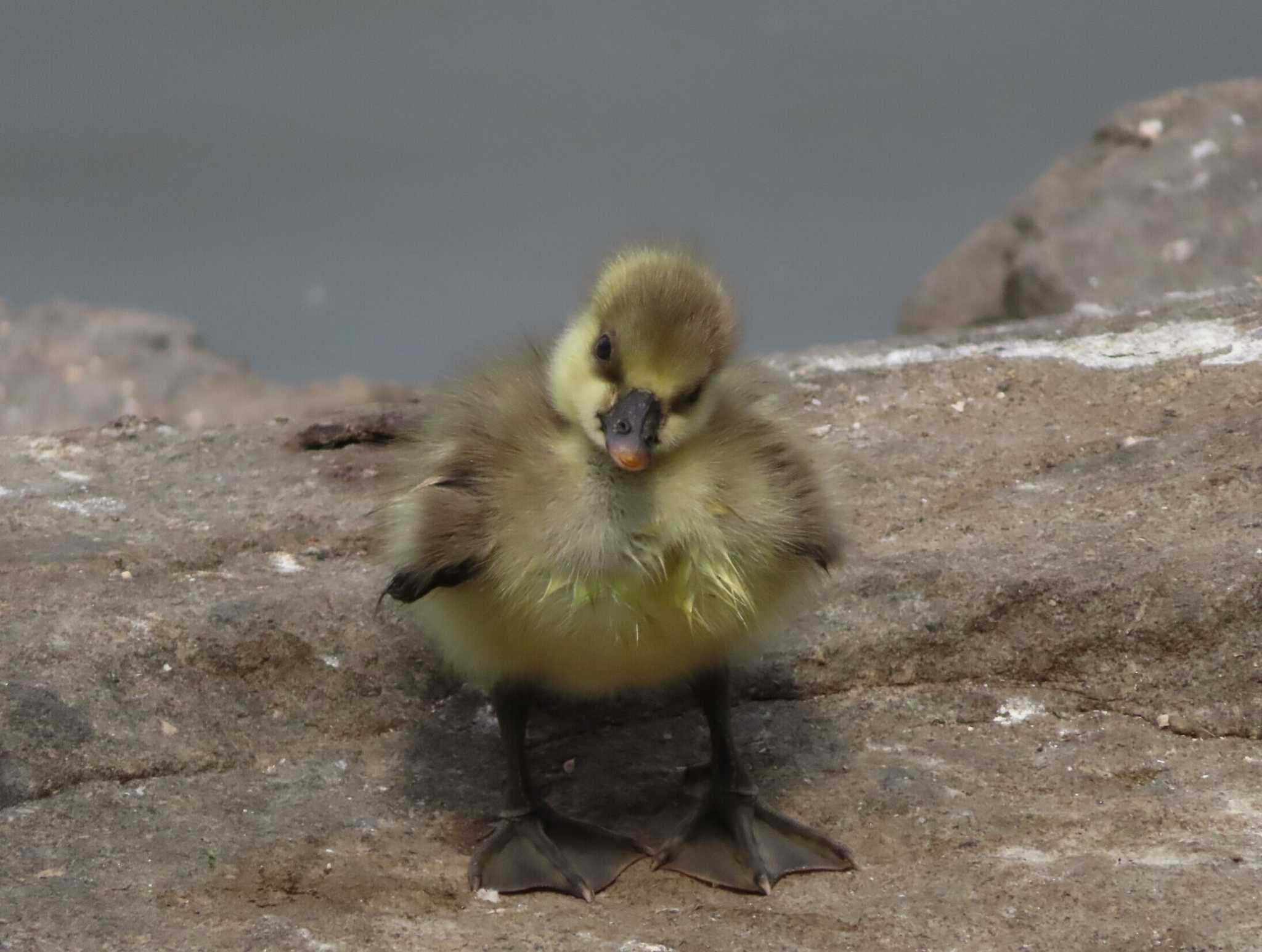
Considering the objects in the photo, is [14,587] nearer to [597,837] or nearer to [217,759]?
[217,759]

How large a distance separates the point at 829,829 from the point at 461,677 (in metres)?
0.65

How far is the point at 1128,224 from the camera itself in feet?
19.6

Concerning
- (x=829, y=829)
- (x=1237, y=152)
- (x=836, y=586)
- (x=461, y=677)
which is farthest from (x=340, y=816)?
(x=1237, y=152)

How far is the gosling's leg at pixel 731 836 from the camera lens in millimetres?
2160

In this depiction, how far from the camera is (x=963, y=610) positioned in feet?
8.72

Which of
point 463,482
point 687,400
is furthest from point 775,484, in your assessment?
point 463,482

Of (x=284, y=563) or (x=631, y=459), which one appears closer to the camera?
(x=631, y=459)

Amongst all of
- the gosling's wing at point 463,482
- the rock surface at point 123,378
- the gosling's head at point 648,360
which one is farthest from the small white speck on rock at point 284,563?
the rock surface at point 123,378

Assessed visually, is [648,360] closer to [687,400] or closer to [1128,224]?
[687,400]

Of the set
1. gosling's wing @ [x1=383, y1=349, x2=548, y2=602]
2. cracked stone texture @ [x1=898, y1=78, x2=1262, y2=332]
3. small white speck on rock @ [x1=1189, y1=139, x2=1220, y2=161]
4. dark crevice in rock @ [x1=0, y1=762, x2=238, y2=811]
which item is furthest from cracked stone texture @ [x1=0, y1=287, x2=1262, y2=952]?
small white speck on rock @ [x1=1189, y1=139, x2=1220, y2=161]

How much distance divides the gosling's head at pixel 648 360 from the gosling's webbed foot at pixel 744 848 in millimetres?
529

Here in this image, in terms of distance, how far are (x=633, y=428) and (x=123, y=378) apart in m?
4.13

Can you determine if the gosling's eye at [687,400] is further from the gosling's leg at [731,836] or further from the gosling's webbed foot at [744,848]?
the gosling's webbed foot at [744,848]

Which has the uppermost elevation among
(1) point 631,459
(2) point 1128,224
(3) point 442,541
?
(1) point 631,459
